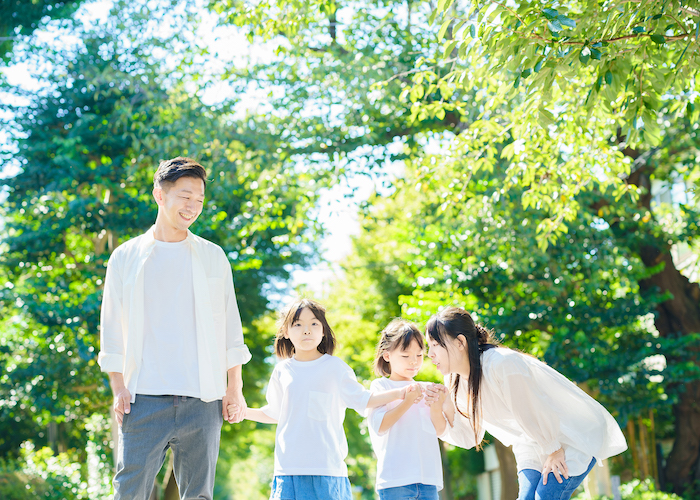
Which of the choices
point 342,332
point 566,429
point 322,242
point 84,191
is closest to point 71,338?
point 84,191

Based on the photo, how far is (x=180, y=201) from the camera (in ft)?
12.2

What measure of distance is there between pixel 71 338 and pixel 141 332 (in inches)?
490

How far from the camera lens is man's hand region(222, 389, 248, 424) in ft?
12.4

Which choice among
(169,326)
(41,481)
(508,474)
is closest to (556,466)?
(169,326)

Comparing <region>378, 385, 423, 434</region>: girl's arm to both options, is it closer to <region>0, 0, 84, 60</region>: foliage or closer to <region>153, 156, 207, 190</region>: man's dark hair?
<region>153, 156, 207, 190</region>: man's dark hair

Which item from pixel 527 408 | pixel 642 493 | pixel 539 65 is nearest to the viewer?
pixel 527 408

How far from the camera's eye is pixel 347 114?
11.6 m

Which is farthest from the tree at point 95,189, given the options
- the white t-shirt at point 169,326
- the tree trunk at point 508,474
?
the white t-shirt at point 169,326

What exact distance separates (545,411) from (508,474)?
1335 centimetres

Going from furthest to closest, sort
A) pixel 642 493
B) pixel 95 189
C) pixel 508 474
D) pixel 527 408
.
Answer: pixel 508 474 → pixel 95 189 → pixel 642 493 → pixel 527 408

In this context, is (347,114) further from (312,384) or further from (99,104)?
(312,384)

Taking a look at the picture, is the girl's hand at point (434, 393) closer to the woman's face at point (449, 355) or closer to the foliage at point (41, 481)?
the woman's face at point (449, 355)

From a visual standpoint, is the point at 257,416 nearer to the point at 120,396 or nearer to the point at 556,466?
the point at 120,396

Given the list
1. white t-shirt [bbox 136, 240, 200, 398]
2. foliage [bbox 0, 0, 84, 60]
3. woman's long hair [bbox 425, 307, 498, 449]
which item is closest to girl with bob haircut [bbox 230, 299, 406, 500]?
woman's long hair [bbox 425, 307, 498, 449]
